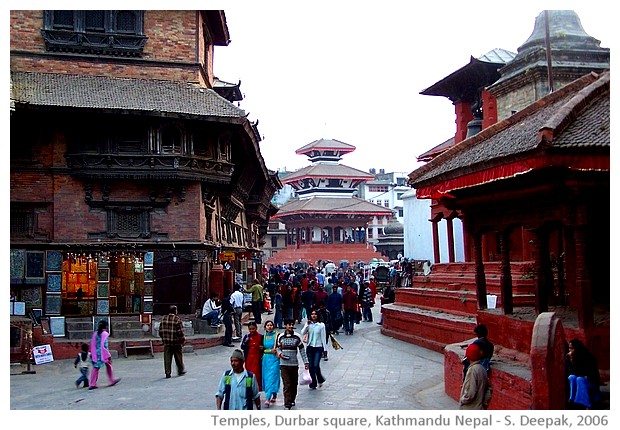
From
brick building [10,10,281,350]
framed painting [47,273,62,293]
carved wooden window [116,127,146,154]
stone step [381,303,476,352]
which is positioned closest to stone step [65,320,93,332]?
brick building [10,10,281,350]

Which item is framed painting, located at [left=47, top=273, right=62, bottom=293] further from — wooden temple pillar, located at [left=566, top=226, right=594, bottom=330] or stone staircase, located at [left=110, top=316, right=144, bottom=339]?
wooden temple pillar, located at [left=566, top=226, right=594, bottom=330]

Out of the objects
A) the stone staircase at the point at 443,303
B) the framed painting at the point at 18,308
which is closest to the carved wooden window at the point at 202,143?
the framed painting at the point at 18,308

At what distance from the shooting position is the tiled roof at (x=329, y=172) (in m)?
64.4

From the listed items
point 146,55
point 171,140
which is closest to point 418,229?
point 146,55

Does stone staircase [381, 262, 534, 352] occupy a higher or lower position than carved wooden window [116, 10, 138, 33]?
lower

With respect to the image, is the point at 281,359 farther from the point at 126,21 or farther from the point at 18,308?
A: the point at 126,21

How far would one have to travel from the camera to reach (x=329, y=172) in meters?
65.1

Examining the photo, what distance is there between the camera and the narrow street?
10.9 metres

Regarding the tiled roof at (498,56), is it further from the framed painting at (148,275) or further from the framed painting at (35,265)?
the framed painting at (35,265)

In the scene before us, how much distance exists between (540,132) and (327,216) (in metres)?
53.2

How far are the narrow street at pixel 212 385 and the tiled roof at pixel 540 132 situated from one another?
3.47m

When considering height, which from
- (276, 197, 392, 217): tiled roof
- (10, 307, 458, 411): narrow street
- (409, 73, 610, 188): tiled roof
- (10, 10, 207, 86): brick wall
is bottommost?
(10, 307, 458, 411): narrow street

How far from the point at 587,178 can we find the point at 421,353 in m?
8.64
